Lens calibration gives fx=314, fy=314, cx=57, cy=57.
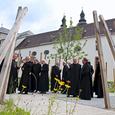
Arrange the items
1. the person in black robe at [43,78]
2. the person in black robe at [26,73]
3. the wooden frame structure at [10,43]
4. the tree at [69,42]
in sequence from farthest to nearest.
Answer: the tree at [69,42] < the person in black robe at [43,78] < the person in black robe at [26,73] < the wooden frame structure at [10,43]

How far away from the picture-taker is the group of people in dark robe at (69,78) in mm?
12398

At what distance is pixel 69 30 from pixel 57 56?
6.80 metres

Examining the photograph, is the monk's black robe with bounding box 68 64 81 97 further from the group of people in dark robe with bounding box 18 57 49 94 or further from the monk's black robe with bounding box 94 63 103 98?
the group of people in dark robe with bounding box 18 57 49 94

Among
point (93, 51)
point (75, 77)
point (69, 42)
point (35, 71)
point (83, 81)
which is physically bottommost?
point (83, 81)

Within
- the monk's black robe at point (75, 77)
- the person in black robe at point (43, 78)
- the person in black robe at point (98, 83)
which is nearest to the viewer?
the monk's black robe at point (75, 77)

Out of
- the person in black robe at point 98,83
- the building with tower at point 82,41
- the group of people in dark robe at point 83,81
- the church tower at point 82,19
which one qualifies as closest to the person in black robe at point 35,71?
the group of people in dark robe at point 83,81

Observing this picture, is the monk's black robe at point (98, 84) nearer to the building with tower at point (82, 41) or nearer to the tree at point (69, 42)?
the tree at point (69, 42)

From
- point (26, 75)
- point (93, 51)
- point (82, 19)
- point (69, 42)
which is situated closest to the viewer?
point (26, 75)

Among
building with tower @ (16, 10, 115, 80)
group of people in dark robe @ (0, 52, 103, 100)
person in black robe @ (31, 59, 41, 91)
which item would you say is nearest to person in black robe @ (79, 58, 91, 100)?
group of people in dark robe @ (0, 52, 103, 100)

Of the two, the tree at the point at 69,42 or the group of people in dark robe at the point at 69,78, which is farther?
the tree at the point at 69,42

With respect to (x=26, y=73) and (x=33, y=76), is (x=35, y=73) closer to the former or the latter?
(x=33, y=76)

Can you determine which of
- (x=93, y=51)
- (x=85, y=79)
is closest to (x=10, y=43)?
(x=85, y=79)

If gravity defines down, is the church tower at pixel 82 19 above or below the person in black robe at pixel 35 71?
above

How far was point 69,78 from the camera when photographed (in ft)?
44.7
